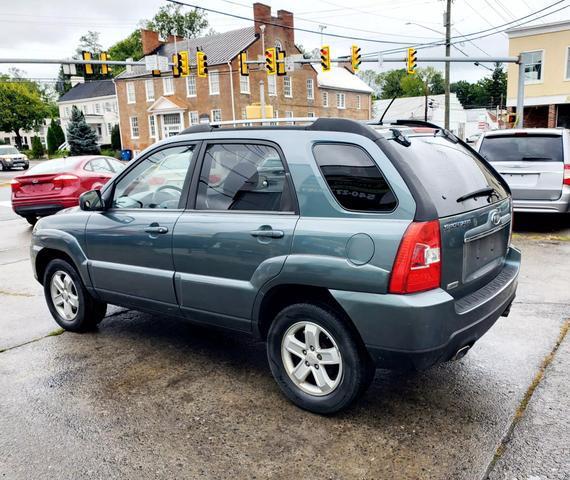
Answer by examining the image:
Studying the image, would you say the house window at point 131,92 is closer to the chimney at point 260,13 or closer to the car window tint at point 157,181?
the chimney at point 260,13

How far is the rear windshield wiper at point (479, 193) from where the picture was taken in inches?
131

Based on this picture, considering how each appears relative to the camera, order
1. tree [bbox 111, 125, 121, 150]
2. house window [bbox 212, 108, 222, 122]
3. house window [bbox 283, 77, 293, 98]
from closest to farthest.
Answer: house window [bbox 212, 108, 222, 122] → house window [bbox 283, 77, 293, 98] → tree [bbox 111, 125, 121, 150]

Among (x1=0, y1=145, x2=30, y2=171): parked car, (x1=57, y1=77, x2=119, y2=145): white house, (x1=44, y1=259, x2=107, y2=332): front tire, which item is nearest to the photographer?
(x1=44, y1=259, x2=107, y2=332): front tire

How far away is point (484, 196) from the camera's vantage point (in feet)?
11.7

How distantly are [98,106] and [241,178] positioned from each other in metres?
67.5

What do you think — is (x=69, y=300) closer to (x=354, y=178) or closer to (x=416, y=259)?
(x=354, y=178)

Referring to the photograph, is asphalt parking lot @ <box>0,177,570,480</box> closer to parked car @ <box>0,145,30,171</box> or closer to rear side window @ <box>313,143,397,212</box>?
rear side window @ <box>313,143,397,212</box>

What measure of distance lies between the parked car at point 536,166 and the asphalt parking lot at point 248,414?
3.80 m

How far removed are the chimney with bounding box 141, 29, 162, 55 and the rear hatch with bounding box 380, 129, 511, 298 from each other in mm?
48818

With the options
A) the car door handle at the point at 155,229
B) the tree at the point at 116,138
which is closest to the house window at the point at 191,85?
the tree at the point at 116,138

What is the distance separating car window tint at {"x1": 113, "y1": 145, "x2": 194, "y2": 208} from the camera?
418 centimetres

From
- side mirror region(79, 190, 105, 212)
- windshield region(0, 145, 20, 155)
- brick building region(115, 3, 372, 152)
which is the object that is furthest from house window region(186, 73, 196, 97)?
side mirror region(79, 190, 105, 212)

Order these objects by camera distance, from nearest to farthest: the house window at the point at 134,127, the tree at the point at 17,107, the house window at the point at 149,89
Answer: the house window at the point at 149,89 → the house window at the point at 134,127 → the tree at the point at 17,107

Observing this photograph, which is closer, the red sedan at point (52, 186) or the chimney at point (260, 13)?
the red sedan at point (52, 186)
